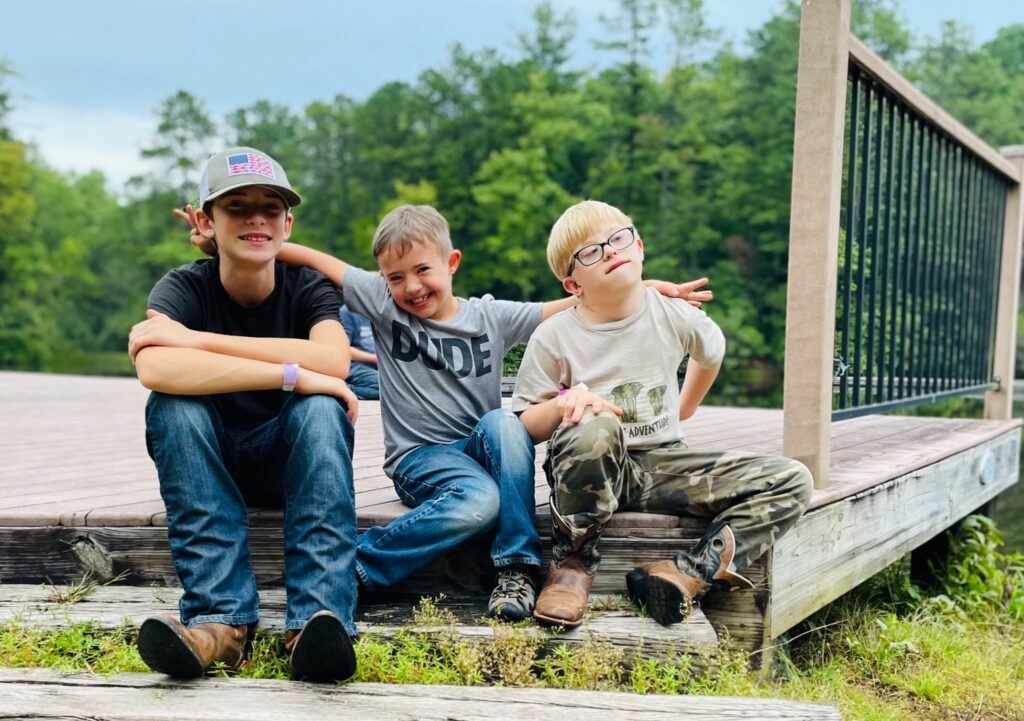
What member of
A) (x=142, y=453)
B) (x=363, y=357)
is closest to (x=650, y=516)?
(x=142, y=453)

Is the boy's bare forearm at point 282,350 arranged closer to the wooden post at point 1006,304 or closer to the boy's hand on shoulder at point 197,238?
the boy's hand on shoulder at point 197,238

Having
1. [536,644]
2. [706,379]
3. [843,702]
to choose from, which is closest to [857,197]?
[706,379]

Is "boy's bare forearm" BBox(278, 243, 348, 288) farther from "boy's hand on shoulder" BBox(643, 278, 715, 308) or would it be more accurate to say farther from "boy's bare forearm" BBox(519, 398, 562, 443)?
"boy's hand on shoulder" BBox(643, 278, 715, 308)

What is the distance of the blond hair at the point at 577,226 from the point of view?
7.62ft

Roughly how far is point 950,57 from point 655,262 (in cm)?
1613

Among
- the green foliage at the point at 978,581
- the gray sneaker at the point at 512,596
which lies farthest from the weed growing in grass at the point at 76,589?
the green foliage at the point at 978,581

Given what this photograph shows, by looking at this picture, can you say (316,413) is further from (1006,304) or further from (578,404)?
(1006,304)

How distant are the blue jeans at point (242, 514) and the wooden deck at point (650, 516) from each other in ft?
1.03

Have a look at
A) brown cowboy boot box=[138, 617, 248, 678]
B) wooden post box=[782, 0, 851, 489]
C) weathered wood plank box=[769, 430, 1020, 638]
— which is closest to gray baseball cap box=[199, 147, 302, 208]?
brown cowboy boot box=[138, 617, 248, 678]

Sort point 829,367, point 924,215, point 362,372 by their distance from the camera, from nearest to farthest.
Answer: point 829,367 → point 924,215 → point 362,372

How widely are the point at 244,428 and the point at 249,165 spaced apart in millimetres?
656

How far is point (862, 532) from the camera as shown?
2.99 meters

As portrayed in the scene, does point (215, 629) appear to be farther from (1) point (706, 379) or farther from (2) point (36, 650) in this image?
(1) point (706, 379)

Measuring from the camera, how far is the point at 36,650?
2.10m
